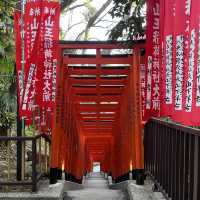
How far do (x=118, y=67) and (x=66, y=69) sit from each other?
1.51 meters

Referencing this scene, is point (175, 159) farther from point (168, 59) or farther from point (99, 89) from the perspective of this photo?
point (99, 89)

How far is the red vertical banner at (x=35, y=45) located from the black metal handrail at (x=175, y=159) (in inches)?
92.3

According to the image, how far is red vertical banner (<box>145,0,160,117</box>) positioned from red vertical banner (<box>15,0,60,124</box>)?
1.73 meters

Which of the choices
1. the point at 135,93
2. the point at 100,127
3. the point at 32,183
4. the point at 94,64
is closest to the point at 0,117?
the point at 94,64

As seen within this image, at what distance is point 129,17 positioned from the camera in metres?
9.59

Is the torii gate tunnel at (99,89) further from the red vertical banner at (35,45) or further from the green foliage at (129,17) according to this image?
the red vertical banner at (35,45)

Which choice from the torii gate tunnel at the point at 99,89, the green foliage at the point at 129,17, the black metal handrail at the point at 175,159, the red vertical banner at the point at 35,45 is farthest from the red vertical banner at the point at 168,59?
the torii gate tunnel at the point at 99,89

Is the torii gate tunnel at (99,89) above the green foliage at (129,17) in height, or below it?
below

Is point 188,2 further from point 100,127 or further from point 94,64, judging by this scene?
point 100,127

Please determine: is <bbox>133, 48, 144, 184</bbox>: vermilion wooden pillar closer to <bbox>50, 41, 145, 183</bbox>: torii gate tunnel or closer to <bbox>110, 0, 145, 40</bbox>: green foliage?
<bbox>50, 41, 145, 183</bbox>: torii gate tunnel

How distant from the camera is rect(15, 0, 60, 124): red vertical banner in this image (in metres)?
8.39

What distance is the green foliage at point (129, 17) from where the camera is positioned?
31.3 feet

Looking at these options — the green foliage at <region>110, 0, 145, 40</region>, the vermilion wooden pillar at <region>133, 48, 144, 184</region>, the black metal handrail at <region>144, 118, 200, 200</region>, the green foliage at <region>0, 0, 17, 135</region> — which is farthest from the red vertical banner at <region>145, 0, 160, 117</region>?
the green foliage at <region>0, 0, 17, 135</region>

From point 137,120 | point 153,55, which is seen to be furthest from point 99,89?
point 153,55
